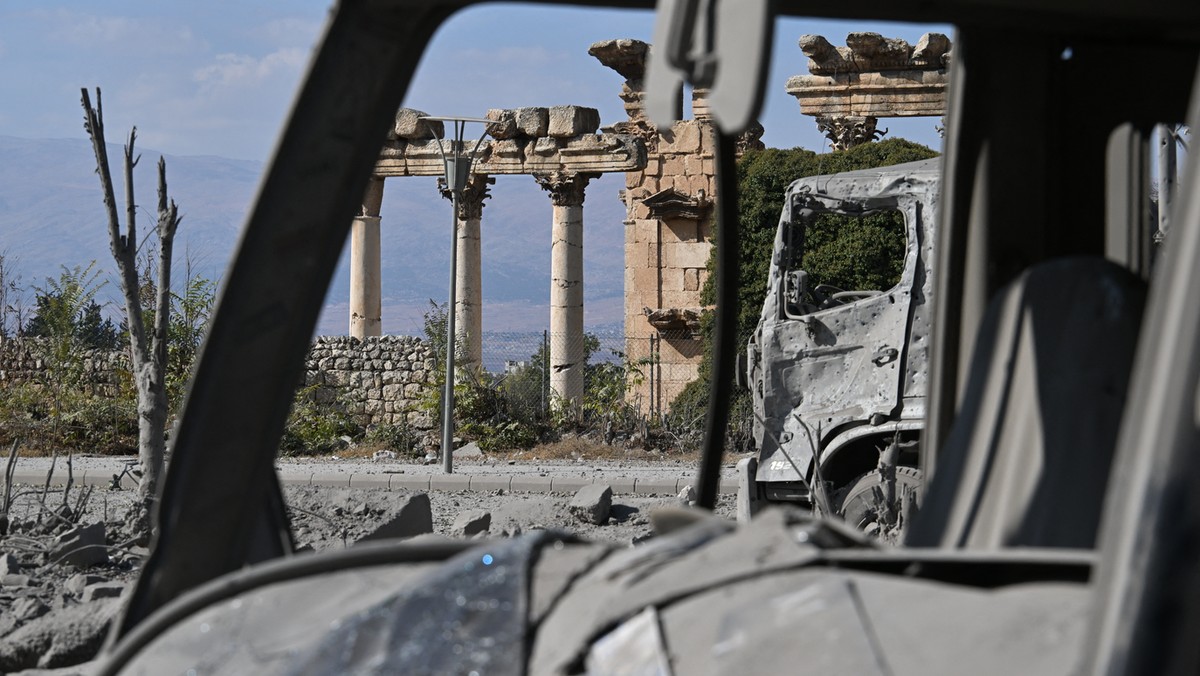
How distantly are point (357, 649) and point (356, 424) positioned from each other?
62.5ft

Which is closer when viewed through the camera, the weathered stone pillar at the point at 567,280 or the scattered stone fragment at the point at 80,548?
the scattered stone fragment at the point at 80,548

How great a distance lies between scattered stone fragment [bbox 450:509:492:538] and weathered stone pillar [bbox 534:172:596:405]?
13840mm

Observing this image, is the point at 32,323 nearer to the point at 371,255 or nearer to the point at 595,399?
the point at 371,255

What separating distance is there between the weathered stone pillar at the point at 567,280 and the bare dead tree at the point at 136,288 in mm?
14976

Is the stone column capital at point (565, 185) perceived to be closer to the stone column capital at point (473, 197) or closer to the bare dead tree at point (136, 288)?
the stone column capital at point (473, 197)

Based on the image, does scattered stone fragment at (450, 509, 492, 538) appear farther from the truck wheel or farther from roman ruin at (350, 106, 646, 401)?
roman ruin at (350, 106, 646, 401)

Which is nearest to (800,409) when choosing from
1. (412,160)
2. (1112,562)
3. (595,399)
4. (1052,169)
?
(1052,169)

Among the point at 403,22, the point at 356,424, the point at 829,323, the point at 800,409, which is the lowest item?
the point at 356,424

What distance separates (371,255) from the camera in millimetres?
25281

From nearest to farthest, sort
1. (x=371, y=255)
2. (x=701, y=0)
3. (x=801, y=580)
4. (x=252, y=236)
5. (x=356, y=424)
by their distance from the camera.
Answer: (x=801, y=580)
(x=701, y=0)
(x=252, y=236)
(x=356, y=424)
(x=371, y=255)

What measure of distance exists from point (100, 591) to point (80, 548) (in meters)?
1.10

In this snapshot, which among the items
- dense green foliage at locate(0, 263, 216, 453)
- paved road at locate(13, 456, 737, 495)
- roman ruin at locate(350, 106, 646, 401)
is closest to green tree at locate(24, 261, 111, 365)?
dense green foliage at locate(0, 263, 216, 453)

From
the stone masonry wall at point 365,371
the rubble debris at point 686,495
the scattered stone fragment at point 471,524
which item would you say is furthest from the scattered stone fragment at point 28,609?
the stone masonry wall at point 365,371

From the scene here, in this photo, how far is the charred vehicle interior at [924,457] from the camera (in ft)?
3.14
